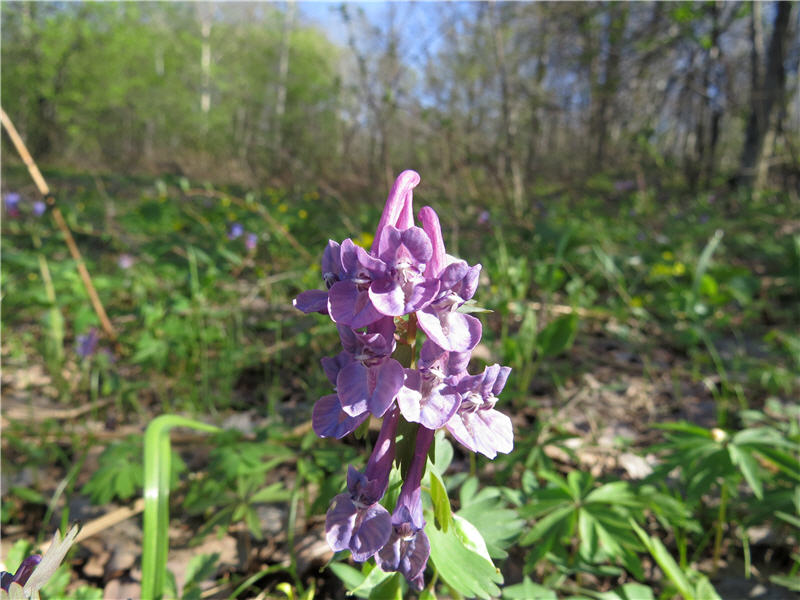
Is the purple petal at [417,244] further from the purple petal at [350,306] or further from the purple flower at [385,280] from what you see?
the purple petal at [350,306]

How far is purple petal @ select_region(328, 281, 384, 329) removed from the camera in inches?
29.6

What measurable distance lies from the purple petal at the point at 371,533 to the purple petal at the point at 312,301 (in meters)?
0.35

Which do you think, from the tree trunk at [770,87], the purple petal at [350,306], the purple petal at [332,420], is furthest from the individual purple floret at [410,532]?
the tree trunk at [770,87]

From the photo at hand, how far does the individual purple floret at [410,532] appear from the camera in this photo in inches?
31.2

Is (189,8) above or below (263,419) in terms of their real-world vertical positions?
above

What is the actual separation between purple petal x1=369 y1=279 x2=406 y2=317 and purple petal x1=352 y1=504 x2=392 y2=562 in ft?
1.13

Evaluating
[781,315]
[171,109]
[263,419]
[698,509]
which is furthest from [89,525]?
[171,109]

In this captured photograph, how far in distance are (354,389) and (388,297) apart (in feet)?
0.54

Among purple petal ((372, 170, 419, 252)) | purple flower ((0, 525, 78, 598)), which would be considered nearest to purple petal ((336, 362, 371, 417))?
purple petal ((372, 170, 419, 252))

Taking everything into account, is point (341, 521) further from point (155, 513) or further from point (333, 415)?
point (155, 513)

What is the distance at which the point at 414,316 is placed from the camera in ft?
2.72

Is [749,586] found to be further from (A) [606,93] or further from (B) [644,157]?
(B) [644,157]

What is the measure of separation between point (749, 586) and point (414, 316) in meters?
1.79

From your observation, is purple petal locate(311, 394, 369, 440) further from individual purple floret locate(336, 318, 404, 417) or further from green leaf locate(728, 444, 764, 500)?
green leaf locate(728, 444, 764, 500)
